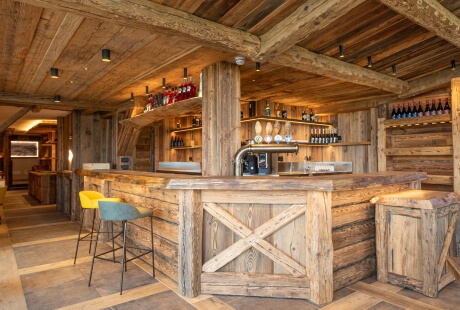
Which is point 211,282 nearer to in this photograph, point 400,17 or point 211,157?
point 211,157

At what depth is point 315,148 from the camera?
23.6 feet

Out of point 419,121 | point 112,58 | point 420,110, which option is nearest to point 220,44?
point 112,58

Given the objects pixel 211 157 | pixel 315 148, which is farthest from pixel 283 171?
pixel 211 157

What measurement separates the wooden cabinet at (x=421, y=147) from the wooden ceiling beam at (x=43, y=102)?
5424mm

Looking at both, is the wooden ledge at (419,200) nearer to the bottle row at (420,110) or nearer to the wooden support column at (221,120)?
the wooden support column at (221,120)

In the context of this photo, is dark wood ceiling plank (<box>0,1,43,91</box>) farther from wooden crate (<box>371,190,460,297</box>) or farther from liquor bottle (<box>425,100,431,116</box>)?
liquor bottle (<box>425,100,431,116</box>)

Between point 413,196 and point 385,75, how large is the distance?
99.3 inches

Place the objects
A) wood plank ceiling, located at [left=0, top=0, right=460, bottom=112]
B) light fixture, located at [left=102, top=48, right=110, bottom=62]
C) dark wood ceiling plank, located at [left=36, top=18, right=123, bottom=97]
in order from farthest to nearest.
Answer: light fixture, located at [left=102, top=48, right=110, bottom=62] → dark wood ceiling plank, located at [left=36, top=18, right=123, bottom=97] → wood plank ceiling, located at [left=0, top=0, right=460, bottom=112]

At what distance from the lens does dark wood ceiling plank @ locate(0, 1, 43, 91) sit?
2.55m

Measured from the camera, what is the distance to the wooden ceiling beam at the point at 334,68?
11.5ft

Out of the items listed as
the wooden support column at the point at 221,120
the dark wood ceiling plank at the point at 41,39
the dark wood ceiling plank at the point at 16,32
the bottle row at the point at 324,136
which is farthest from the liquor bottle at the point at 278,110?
→ the dark wood ceiling plank at the point at 16,32

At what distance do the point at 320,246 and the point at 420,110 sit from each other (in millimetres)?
4120

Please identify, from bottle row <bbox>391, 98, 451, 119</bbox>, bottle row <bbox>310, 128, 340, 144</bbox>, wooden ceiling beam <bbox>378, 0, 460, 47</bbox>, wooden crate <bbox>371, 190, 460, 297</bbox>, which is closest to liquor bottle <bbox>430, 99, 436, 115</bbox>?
bottle row <bbox>391, 98, 451, 119</bbox>

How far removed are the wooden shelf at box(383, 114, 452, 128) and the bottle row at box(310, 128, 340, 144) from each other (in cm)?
129
